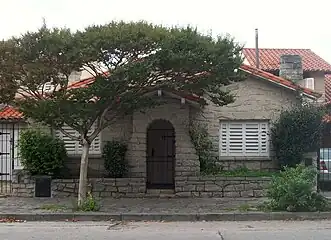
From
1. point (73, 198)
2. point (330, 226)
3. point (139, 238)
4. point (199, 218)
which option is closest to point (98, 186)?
point (73, 198)

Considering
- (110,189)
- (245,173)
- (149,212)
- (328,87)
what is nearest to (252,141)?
(245,173)

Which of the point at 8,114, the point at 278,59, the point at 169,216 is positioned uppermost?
Answer: the point at 278,59

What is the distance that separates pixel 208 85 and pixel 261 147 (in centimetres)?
477

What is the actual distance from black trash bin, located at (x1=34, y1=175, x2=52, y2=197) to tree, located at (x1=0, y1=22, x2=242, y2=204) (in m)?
3.05

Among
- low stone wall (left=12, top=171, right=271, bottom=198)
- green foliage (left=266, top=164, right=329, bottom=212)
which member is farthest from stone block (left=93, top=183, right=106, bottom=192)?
green foliage (left=266, top=164, right=329, bottom=212)

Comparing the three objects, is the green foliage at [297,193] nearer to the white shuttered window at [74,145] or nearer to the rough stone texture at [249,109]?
the rough stone texture at [249,109]

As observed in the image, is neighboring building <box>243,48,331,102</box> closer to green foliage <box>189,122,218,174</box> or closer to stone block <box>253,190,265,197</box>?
green foliage <box>189,122,218,174</box>

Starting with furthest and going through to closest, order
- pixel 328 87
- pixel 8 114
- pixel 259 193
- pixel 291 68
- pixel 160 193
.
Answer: pixel 328 87, pixel 8 114, pixel 291 68, pixel 160 193, pixel 259 193

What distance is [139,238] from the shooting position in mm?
10242

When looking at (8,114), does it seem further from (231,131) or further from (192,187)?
(231,131)

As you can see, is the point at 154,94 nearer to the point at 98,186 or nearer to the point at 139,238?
the point at 98,186

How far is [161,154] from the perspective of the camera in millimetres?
18578

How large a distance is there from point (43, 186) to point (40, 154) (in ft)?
3.22

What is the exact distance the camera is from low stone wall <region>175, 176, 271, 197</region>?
1628 centimetres
